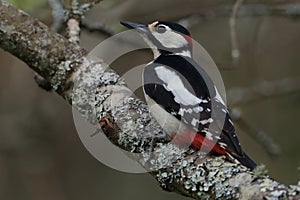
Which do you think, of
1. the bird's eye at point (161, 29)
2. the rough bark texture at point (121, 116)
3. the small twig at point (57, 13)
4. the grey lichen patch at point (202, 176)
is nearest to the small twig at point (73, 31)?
the rough bark texture at point (121, 116)

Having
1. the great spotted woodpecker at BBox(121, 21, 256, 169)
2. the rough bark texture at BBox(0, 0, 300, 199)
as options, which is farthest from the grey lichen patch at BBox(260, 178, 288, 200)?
the great spotted woodpecker at BBox(121, 21, 256, 169)

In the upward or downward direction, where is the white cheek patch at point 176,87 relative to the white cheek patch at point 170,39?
downward

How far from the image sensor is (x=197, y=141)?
200 cm

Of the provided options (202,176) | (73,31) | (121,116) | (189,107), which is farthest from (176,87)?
(202,176)

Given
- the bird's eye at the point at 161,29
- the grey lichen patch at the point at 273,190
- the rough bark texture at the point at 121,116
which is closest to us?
the grey lichen patch at the point at 273,190

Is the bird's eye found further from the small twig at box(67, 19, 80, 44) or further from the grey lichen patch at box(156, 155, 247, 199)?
the grey lichen patch at box(156, 155, 247, 199)

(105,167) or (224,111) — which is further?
(105,167)

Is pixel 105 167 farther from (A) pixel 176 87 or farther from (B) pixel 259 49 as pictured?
(A) pixel 176 87

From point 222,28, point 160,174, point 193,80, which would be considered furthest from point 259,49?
point 160,174

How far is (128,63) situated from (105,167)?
0.78 meters

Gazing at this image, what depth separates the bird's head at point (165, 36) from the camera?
2.76 meters

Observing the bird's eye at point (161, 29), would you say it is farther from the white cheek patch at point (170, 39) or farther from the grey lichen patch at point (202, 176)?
the grey lichen patch at point (202, 176)

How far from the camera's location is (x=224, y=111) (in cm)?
221

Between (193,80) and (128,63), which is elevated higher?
(128,63)
